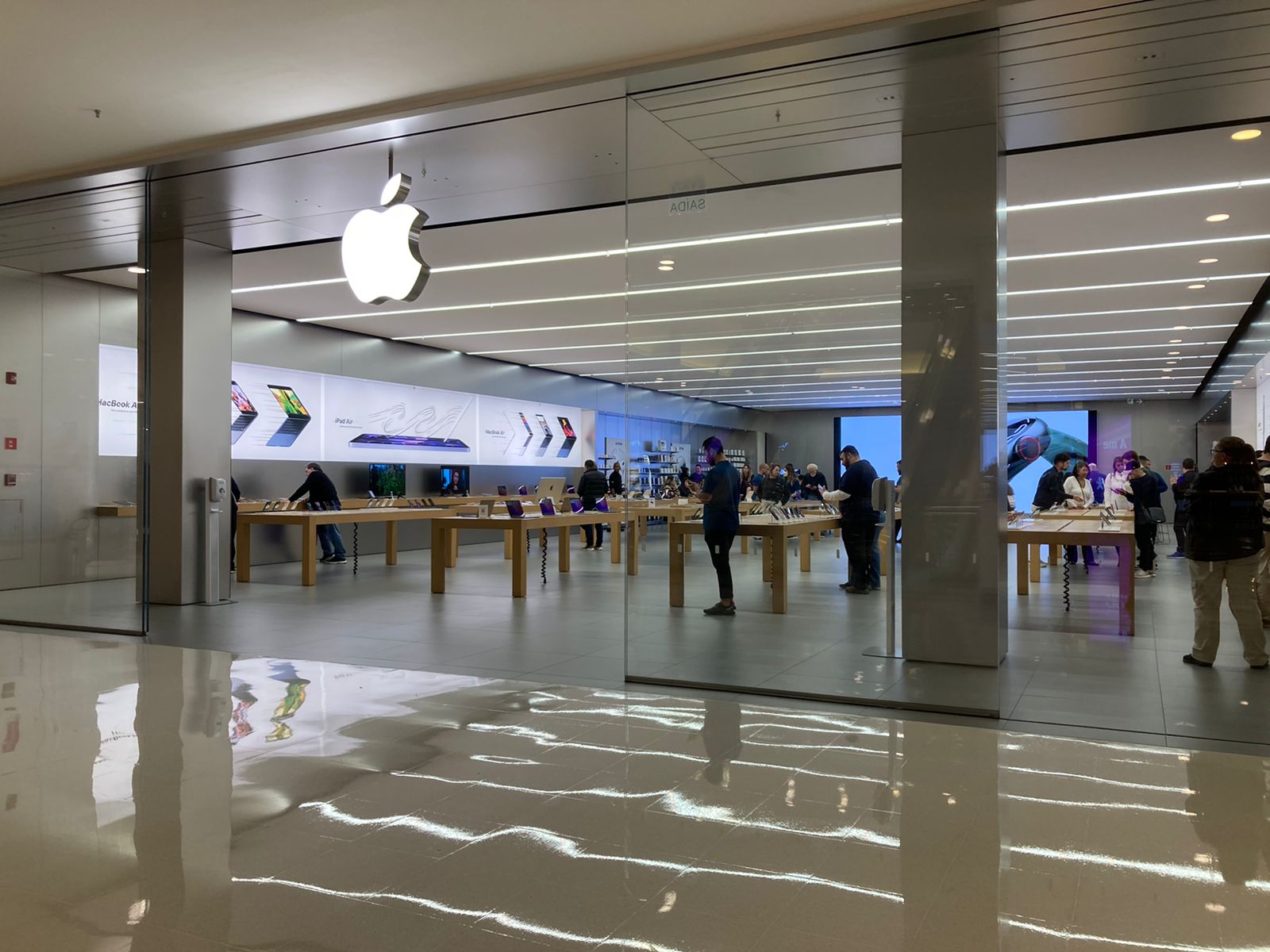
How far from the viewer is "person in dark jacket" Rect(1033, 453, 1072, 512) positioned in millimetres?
6121

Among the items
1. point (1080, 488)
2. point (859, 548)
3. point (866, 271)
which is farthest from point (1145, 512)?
point (866, 271)

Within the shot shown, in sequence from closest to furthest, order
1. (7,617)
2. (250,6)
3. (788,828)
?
(788,828) < (250,6) < (7,617)

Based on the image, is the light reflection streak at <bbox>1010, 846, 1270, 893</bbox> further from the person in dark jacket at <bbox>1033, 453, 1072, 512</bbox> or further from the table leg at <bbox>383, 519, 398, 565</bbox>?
the table leg at <bbox>383, 519, 398, 565</bbox>

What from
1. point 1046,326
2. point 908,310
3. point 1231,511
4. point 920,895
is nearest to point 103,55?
point 908,310

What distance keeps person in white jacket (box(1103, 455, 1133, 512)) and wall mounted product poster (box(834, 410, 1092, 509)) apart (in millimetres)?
68

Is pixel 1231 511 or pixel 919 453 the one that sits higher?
pixel 919 453

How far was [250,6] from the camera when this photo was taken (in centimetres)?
478

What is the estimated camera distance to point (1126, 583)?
6.95m

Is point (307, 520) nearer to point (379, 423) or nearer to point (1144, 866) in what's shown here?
point (379, 423)

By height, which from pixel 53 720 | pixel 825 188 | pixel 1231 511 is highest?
pixel 825 188

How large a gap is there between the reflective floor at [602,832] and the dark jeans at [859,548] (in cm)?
97

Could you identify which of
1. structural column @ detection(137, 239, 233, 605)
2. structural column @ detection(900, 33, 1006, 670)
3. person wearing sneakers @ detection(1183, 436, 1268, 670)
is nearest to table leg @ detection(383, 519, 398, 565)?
structural column @ detection(137, 239, 233, 605)

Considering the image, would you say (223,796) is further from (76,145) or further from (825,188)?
(76,145)

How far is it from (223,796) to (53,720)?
1.87 metres
